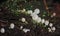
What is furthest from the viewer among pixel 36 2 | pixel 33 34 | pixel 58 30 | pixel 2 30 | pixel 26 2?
pixel 36 2

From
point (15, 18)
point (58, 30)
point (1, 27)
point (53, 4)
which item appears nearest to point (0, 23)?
point (1, 27)

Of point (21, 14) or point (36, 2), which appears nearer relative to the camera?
point (21, 14)

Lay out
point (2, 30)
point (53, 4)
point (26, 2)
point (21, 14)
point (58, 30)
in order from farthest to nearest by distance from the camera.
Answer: point (53, 4)
point (26, 2)
point (58, 30)
point (21, 14)
point (2, 30)

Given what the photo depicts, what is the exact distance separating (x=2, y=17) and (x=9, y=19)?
3.8 inches

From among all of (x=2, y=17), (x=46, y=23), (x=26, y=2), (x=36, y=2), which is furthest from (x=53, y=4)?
(x=2, y=17)

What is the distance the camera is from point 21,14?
2.85 m

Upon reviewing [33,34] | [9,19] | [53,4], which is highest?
[9,19]

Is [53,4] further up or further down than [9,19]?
further down

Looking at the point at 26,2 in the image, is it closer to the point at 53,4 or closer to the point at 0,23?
the point at 0,23

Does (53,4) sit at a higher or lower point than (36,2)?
lower

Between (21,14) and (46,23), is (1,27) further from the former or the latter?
(46,23)

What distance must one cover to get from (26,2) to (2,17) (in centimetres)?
71

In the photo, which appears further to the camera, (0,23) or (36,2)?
(36,2)

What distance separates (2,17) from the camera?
264 centimetres
